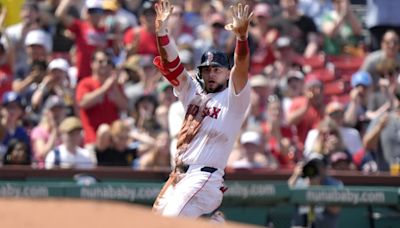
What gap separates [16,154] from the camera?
491 inches

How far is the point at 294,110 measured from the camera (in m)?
14.0

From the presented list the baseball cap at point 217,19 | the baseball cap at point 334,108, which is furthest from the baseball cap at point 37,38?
the baseball cap at point 334,108

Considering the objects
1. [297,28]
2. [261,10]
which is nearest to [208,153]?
[261,10]

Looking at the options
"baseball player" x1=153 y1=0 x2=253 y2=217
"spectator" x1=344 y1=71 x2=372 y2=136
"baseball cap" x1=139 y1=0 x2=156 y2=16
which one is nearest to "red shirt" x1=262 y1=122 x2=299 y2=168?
"spectator" x1=344 y1=71 x2=372 y2=136

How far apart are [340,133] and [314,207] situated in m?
1.56

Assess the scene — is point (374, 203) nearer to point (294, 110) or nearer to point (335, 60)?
point (294, 110)

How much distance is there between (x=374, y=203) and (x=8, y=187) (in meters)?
3.80

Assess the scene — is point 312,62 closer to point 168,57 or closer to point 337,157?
point 337,157

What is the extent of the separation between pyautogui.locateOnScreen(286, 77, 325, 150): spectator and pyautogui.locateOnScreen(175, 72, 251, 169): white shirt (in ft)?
14.8

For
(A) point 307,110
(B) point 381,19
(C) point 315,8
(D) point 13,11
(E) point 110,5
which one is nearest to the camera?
(A) point 307,110

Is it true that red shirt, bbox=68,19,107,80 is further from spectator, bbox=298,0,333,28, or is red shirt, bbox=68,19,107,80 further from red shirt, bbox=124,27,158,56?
spectator, bbox=298,0,333,28

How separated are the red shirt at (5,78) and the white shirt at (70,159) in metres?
1.26

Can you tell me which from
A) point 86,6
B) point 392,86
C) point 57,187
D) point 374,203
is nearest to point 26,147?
point 57,187

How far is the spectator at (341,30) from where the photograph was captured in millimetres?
16188
